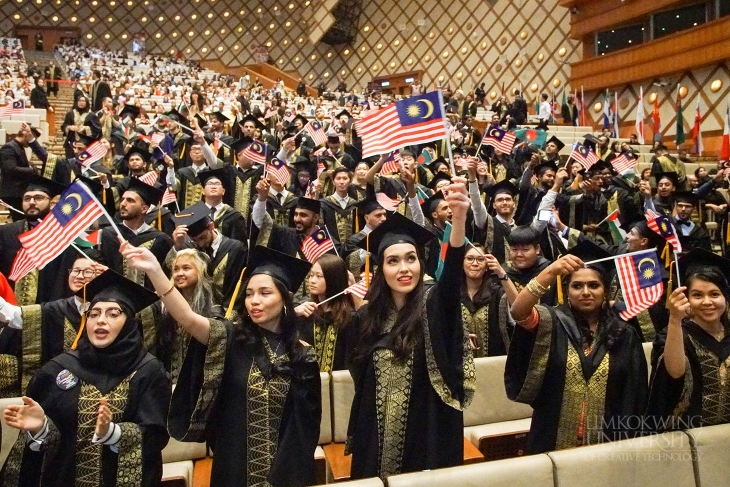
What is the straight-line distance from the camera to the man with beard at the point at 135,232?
523 cm

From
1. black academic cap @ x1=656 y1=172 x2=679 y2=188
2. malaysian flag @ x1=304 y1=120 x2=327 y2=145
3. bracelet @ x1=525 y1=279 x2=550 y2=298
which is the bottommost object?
bracelet @ x1=525 y1=279 x2=550 y2=298

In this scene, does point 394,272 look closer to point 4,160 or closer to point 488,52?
point 4,160

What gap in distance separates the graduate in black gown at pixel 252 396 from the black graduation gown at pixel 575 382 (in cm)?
99

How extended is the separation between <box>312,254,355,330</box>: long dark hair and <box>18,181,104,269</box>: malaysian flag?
1.50 m

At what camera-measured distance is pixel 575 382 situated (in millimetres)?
2932

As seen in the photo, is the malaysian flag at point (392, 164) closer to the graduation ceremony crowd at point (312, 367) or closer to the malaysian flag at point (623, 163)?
the malaysian flag at point (623, 163)

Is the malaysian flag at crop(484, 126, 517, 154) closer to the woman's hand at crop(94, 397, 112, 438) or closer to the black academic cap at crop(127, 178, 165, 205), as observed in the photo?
the black academic cap at crop(127, 178, 165, 205)

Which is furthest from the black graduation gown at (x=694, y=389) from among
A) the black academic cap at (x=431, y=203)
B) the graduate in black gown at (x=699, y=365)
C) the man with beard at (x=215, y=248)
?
the black academic cap at (x=431, y=203)

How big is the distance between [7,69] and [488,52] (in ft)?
57.3

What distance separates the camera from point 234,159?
9.56m

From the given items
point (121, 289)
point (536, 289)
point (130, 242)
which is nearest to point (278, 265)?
point (121, 289)

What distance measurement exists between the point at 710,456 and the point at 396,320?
1.43 m

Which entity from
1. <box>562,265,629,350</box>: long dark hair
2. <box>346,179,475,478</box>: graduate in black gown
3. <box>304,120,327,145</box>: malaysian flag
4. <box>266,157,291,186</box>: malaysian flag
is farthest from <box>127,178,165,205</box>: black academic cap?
<box>562,265,629,350</box>: long dark hair

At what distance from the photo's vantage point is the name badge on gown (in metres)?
2.66
